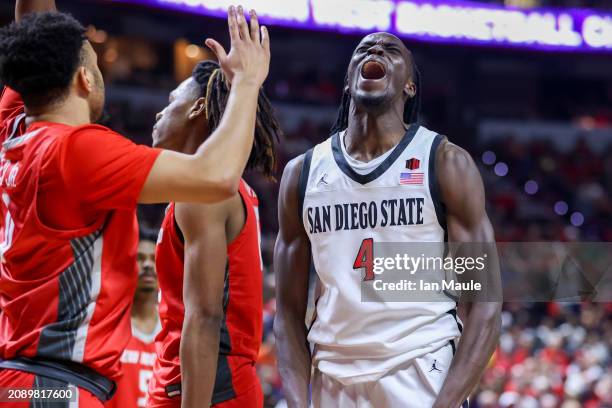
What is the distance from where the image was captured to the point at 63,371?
9.15 feet

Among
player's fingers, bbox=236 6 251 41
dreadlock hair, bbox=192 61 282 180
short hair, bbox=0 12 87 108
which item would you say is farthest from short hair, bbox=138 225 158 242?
player's fingers, bbox=236 6 251 41

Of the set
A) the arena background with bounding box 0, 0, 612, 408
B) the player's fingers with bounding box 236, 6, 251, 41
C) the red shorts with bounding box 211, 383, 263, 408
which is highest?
the arena background with bounding box 0, 0, 612, 408

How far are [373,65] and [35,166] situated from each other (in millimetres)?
1407

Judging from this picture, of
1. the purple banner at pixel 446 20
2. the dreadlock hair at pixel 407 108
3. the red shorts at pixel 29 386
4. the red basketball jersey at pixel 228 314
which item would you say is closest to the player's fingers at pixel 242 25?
the red basketball jersey at pixel 228 314

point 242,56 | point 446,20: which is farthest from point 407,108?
point 446,20

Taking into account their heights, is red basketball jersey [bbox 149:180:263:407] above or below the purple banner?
below

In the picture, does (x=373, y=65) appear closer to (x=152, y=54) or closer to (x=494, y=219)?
(x=494, y=219)

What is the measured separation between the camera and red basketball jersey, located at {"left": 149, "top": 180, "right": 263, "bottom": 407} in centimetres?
359

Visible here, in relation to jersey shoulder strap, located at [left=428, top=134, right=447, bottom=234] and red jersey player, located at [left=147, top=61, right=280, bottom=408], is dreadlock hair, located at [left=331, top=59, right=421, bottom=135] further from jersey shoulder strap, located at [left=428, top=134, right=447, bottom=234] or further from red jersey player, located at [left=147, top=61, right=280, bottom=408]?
jersey shoulder strap, located at [left=428, top=134, right=447, bottom=234]

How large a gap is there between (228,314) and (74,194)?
42.5 inches

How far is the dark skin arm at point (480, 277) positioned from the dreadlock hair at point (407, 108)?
0.49 meters

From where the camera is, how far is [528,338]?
12758 millimetres

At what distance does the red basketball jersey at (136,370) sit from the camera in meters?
4.98

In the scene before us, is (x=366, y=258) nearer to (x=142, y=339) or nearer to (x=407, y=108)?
(x=407, y=108)
